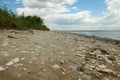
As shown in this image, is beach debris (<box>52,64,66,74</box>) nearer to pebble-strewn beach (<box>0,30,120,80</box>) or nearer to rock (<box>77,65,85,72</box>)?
pebble-strewn beach (<box>0,30,120,80</box>)

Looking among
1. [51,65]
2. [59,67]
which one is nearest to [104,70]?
[59,67]

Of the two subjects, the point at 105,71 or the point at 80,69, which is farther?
the point at 105,71

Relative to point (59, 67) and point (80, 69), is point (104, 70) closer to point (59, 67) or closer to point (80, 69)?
point (80, 69)

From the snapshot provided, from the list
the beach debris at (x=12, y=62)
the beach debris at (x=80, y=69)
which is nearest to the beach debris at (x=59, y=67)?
the beach debris at (x=80, y=69)

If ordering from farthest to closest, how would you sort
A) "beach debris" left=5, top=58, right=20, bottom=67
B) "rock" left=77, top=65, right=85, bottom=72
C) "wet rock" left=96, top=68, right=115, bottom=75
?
"wet rock" left=96, top=68, right=115, bottom=75, "rock" left=77, top=65, right=85, bottom=72, "beach debris" left=5, top=58, right=20, bottom=67

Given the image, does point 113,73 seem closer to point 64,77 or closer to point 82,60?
point 82,60

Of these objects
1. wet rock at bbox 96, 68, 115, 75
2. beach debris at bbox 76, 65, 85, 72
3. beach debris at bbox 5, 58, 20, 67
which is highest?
beach debris at bbox 5, 58, 20, 67

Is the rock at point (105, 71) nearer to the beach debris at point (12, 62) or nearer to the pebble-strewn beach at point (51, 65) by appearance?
the pebble-strewn beach at point (51, 65)

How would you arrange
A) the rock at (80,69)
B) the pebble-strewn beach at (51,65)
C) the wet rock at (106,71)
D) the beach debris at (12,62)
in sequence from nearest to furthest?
1. the pebble-strewn beach at (51,65)
2. the beach debris at (12,62)
3. the rock at (80,69)
4. the wet rock at (106,71)

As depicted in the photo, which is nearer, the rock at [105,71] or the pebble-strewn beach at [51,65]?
the pebble-strewn beach at [51,65]

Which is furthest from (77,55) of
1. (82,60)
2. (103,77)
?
(103,77)

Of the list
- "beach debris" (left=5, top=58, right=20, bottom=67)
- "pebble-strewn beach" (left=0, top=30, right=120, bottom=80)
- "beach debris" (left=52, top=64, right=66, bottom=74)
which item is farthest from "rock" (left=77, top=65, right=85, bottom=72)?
"beach debris" (left=5, top=58, right=20, bottom=67)

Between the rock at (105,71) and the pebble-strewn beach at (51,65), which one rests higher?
the pebble-strewn beach at (51,65)

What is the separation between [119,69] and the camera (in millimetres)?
4715
